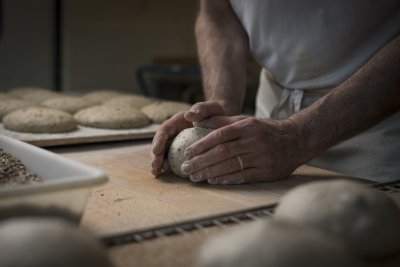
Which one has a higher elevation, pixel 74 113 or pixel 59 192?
pixel 59 192

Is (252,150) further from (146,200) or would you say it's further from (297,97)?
(297,97)

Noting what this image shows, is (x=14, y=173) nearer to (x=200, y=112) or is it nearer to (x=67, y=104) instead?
(x=200, y=112)

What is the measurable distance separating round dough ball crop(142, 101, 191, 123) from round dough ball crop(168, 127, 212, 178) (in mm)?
820

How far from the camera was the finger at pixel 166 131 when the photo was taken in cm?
158

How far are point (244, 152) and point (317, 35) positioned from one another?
0.57 m

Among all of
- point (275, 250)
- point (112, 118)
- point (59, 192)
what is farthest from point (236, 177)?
point (112, 118)

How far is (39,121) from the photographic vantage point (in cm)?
209

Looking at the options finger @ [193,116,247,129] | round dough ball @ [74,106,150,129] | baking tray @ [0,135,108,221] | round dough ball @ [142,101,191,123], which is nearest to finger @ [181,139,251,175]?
finger @ [193,116,247,129]

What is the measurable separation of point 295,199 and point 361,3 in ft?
3.22

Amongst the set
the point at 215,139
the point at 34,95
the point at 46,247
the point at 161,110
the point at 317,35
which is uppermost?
the point at 317,35

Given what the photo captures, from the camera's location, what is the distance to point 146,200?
132cm

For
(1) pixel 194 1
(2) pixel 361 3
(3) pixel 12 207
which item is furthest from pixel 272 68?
(1) pixel 194 1

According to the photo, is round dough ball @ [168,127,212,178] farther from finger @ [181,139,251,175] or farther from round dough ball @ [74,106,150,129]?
round dough ball @ [74,106,150,129]

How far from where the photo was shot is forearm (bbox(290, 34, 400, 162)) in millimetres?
1529
